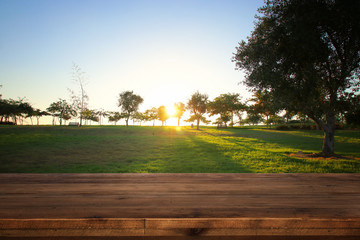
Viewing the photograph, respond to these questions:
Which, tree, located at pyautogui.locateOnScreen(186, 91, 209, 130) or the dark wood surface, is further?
tree, located at pyautogui.locateOnScreen(186, 91, 209, 130)

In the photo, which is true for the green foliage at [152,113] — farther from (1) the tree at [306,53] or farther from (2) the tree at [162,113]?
(1) the tree at [306,53]

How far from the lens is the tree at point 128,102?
81.8 meters

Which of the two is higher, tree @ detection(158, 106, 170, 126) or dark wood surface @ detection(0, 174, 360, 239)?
tree @ detection(158, 106, 170, 126)

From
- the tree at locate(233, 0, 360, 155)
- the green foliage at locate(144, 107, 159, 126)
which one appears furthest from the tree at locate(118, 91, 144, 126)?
the tree at locate(233, 0, 360, 155)

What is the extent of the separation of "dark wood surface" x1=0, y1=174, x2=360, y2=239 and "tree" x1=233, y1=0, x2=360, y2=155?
8.17 metres

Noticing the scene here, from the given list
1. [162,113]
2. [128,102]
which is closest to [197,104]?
[128,102]

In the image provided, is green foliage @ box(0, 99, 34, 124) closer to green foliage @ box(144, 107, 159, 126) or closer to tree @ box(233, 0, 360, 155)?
green foliage @ box(144, 107, 159, 126)

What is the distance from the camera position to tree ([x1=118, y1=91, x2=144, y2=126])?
81.8 metres

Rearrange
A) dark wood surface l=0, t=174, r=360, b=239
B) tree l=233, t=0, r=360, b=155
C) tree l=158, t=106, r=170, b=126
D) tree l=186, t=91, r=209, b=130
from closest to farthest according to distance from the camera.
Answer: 1. dark wood surface l=0, t=174, r=360, b=239
2. tree l=233, t=0, r=360, b=155
3. tree l=186, t=91, r=209, b=130
4. tree l=158, t=106, r=170, b=126

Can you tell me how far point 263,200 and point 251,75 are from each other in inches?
466

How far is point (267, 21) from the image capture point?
40.5 feet

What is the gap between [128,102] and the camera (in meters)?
81.6

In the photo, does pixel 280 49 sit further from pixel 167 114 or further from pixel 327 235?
pixel 167 114

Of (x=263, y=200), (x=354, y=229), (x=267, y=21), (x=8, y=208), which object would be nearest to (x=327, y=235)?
(x=354, y=229)
